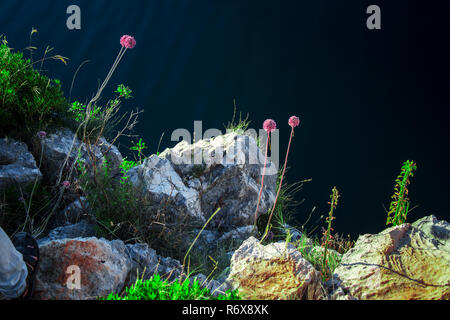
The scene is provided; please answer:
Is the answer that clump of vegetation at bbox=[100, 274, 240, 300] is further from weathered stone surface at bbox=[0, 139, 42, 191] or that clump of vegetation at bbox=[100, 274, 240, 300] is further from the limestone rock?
weathered stone surface at bbox=[0, 139, 42, 191]

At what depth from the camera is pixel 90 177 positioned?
165 inches

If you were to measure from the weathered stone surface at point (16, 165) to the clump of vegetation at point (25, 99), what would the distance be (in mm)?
170

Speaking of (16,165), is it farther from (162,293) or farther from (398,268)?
(398,268)

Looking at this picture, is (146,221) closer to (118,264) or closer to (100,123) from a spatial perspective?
(118,264)

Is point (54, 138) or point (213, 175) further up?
point (54, 138)

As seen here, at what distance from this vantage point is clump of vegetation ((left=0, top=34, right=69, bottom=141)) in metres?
4.21

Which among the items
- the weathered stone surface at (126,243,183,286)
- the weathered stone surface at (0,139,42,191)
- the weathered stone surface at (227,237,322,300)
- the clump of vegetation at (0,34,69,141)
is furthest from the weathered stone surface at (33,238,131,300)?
the clump of vegetation at (0,34,69,141)

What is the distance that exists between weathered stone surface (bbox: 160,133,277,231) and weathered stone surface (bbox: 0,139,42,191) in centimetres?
164

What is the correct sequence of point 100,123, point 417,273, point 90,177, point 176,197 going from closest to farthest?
1. point 417,273
2. point 90,177
3. point 176,197
4. point 100,123

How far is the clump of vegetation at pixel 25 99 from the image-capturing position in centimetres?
421

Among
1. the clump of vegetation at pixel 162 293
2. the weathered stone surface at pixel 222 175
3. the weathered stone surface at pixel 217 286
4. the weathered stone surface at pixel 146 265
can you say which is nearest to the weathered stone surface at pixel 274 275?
the weathered stone surface at pixel 217 286

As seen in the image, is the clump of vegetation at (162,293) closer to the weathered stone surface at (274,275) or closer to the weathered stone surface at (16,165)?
the weathered stone surface at (274,275)
